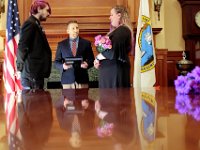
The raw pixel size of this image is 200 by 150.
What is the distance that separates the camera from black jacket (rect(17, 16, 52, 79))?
276 centimetres

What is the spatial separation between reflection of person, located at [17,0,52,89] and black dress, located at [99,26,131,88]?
48 cm

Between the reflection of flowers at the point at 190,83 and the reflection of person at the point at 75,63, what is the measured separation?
166 cm

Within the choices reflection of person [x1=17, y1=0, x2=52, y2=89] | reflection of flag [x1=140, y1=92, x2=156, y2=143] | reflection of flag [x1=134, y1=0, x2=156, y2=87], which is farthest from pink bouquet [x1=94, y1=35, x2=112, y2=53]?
reflection of flag [x1=140, y1=92, x2=156, y2=143]

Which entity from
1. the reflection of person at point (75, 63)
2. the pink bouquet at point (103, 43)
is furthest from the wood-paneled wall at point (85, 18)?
the pink bouquet at point (103, 43)

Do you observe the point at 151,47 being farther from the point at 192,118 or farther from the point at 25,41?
the point at 192,118

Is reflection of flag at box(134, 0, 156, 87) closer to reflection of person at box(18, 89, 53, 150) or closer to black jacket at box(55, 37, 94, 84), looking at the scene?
black jacket at box(55, 37, 94, 84)

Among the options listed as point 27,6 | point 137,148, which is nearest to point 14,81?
point 27,6

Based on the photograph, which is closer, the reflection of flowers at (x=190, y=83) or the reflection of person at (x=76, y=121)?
the reflection of person at (x=76, y=121)

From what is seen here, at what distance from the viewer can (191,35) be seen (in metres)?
4.91

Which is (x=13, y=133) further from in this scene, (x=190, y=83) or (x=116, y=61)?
(x=116, y=61)

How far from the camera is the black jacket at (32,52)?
2.76 m

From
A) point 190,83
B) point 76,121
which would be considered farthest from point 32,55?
point 76,121

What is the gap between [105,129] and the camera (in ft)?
2.35

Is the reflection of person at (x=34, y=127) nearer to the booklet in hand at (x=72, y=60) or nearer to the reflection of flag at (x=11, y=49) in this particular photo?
the booklet in hand at (x=72, y=60)
